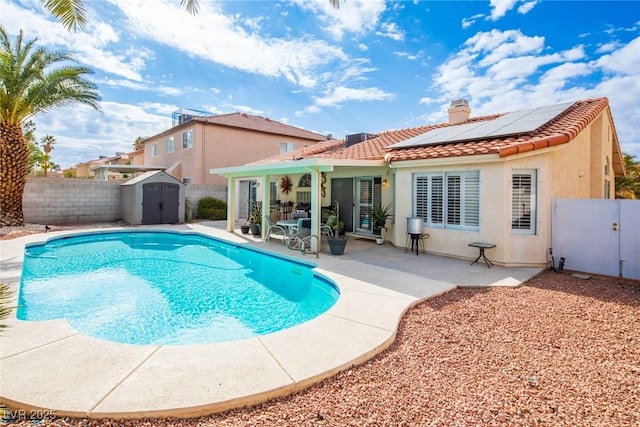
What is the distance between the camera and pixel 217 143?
26.3 meters

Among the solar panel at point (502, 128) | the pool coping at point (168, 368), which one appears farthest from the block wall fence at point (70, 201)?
the solar panel at point (502, 128)

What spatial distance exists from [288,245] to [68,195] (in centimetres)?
1553

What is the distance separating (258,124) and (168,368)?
28.6m

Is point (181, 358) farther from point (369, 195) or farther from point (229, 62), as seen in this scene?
point (229, 62)

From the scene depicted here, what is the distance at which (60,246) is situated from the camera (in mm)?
13922

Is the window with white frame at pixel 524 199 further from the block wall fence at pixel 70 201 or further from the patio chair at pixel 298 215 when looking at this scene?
the block wall fence at pixel 70 201

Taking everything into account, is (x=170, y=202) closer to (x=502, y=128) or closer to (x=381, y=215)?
(x=381, y=215)

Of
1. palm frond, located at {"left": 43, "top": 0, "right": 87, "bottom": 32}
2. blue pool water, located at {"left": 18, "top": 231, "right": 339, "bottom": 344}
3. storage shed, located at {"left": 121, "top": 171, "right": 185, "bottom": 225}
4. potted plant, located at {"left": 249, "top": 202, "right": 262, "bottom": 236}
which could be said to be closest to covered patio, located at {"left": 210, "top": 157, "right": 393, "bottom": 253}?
potted plant, located at {"left": 249, "top": 202, "right": 262, "bottom": 236}

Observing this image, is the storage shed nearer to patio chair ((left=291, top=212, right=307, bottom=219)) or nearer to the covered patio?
the covered patio

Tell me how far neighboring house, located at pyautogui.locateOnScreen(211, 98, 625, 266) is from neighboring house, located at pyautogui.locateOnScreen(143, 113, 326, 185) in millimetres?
12169

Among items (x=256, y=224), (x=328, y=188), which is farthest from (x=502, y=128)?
(x=256, y=224)

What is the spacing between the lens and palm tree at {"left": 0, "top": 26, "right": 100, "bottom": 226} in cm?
1488

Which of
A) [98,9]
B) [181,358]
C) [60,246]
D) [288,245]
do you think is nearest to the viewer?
[181,358]

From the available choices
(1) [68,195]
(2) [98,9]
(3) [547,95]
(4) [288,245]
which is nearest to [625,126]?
(3) [547,95]
